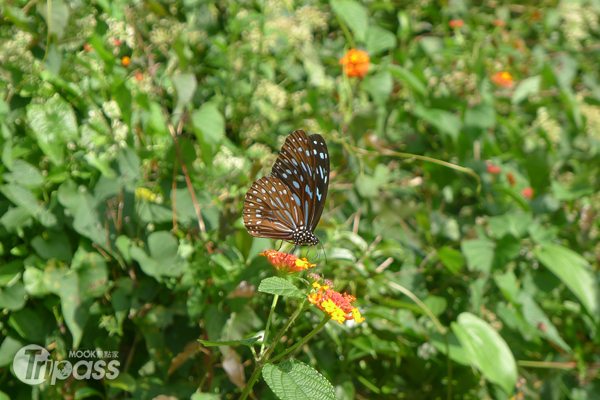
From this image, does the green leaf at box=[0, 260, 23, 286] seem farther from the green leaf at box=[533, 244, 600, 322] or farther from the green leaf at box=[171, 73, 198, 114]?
the green leaf at box=[533, 244, 600, 322]

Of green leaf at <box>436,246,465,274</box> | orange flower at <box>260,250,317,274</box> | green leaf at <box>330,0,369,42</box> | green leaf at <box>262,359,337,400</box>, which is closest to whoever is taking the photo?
green leaf at <box>262,359,337,400</box>

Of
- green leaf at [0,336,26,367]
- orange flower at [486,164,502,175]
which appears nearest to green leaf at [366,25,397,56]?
orange flower at [486,164,502,175]

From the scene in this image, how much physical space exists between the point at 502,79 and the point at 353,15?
72 cm

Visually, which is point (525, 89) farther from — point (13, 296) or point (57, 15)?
point (13, 296)

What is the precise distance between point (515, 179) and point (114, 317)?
5.09ft

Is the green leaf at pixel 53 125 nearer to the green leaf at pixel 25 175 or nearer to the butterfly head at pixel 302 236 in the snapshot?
the green leaf at pixel 25 175

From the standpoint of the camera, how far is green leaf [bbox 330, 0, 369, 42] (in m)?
1.77

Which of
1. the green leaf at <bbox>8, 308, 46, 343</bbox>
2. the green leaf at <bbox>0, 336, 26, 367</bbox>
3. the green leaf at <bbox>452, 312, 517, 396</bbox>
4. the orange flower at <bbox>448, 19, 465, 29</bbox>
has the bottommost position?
the green leaf at <bbox>452, 312, 517, 396</bbox>

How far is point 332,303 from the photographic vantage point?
728 millimetres

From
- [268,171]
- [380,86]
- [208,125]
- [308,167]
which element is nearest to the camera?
[308,167]

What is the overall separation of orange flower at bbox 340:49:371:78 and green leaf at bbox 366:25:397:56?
0.12 metres

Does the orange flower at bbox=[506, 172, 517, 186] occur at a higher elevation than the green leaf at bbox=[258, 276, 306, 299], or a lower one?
lower

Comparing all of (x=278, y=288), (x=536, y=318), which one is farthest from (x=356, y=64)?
(x=278, y=288)

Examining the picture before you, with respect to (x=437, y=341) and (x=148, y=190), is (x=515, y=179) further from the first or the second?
(x=148, y=190)
